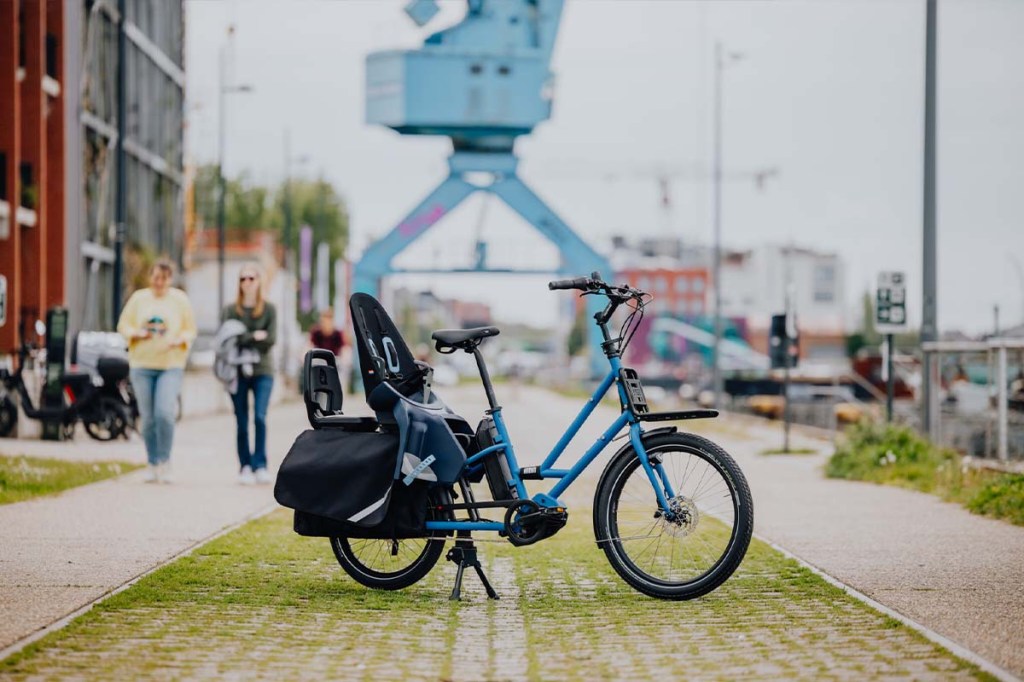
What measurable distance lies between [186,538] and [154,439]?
13.5 ft

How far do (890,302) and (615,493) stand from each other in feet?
36.8

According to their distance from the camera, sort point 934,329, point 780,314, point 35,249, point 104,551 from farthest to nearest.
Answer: point 35,249 < point 780,314 < point 934,329 < point 104,551

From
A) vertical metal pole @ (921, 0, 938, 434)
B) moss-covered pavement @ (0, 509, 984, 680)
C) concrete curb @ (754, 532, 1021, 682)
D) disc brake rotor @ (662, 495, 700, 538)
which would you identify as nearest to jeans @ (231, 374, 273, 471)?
moss-covered pavement @ (0, 509, 984, 680)

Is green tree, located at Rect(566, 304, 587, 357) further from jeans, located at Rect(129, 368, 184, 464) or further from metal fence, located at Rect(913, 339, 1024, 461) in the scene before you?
jeans, located at Rect(129, 368, 184, 464)

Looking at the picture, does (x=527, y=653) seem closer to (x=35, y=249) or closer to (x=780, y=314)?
(x=780, y=314)

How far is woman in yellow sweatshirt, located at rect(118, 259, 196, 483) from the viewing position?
43.2 feet

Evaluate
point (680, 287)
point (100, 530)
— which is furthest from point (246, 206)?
point (100, 530)

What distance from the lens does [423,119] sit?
43.7 metres

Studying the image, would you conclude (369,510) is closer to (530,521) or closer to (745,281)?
(530,521)

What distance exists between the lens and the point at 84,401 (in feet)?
64.7

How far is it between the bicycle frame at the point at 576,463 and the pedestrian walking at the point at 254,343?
6.32 metres

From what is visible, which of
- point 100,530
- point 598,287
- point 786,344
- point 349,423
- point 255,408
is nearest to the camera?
point 598,287

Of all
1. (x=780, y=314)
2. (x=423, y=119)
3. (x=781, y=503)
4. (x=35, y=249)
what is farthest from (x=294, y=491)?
(x=423, y=119)

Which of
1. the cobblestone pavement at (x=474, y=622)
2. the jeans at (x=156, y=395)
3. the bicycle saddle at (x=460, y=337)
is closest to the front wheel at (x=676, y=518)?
the cobblestone pavement at (x=474, y=622)
